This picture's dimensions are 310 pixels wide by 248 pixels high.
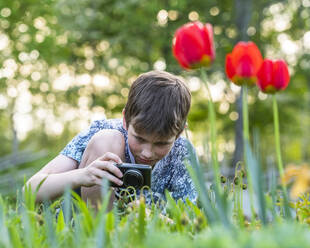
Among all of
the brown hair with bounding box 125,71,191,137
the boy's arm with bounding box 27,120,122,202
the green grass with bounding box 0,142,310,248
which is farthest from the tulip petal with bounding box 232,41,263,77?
the brown hair with bounding box 125,71,191,137

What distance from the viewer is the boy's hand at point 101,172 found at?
1768 millimetres

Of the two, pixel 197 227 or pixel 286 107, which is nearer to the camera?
pixel 197 227

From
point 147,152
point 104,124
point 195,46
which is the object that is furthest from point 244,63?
point 104,124

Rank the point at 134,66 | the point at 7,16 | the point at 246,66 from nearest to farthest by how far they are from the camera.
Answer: the point at 246,66 → the point at 7,16 → the point at 134,66

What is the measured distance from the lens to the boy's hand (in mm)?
1768

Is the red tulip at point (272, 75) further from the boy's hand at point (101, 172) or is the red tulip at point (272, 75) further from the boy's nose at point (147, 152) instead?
the boy's nose at point (147, 152)

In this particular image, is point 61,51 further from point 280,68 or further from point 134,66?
point 280,68

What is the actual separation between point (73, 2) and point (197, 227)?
1068 centimetres

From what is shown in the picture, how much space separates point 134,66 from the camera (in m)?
10.9

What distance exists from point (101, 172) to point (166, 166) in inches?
38.6

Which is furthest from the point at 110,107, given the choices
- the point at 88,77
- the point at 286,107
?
the point at 286,107

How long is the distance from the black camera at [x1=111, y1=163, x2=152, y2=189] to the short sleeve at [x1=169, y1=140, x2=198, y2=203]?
0.70 meters

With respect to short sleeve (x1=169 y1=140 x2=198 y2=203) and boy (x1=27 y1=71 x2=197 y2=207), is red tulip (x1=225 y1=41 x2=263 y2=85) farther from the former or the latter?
short sleeve (x1=169 y1=140 x2=198 y2=203)

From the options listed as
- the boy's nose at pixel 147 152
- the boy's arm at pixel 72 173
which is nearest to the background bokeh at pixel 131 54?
the boy's arm at pixel 72 173
